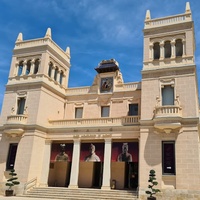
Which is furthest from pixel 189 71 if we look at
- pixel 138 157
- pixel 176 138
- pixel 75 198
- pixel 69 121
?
pixel 75 198

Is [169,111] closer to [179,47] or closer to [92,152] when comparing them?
[179,47]

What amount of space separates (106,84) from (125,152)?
8.53 metres

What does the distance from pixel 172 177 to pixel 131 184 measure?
23.2 ft

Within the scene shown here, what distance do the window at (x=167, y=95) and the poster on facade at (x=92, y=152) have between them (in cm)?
714

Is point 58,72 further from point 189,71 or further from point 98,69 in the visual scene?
point 189,71

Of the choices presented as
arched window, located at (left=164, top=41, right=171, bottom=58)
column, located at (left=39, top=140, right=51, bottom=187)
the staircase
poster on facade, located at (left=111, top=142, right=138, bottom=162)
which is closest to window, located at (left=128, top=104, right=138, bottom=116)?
poster on facade, located at (left=111, top=142, right=138, bottom=162)

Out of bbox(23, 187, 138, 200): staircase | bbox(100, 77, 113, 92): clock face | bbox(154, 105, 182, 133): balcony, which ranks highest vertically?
bbox(100, 77, 113, 92): clock face

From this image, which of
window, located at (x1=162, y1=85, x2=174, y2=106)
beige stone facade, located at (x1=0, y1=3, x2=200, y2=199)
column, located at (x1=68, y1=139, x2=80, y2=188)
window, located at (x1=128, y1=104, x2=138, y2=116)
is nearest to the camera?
beige stone facade, located at (x1=0, y1=3, x2=200, y2=199)

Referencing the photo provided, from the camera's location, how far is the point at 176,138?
20328mm

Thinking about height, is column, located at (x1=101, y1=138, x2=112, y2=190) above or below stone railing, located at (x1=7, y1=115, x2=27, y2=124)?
below

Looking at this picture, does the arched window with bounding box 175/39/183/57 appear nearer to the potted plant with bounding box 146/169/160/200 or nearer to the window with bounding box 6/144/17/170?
the potted plant with bounding box 146/169/160/200

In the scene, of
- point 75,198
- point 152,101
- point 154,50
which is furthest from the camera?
point 154,50

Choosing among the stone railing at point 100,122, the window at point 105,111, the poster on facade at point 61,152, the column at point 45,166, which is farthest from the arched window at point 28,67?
the window at point 105,111

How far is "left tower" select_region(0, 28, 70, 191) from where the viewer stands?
2430cm
